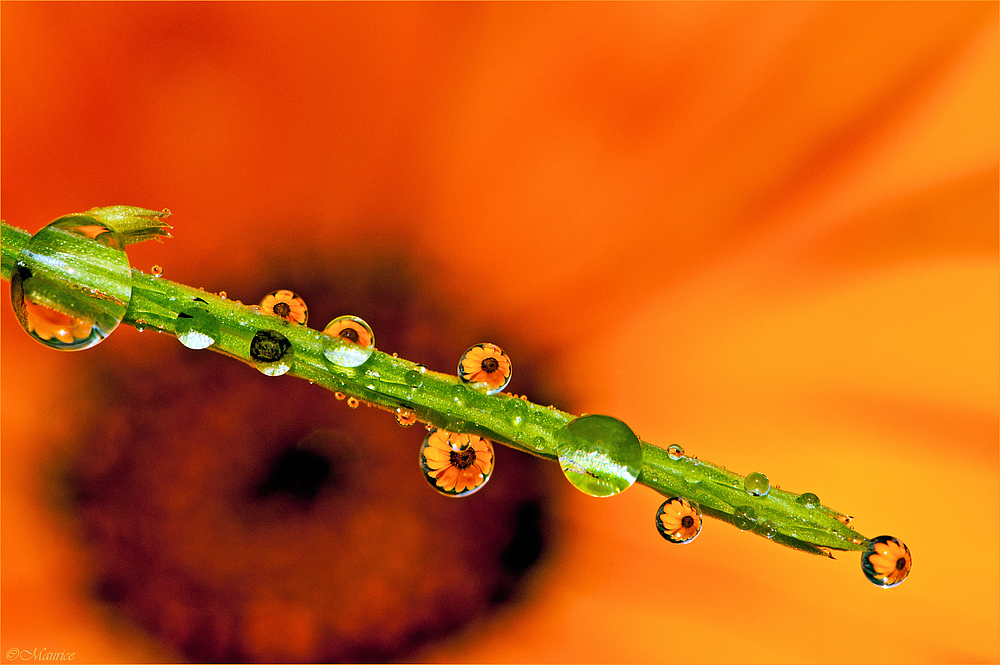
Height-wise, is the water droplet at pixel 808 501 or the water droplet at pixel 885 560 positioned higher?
the water droplet at pixel 808 501

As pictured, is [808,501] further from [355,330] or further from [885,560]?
[355,330]

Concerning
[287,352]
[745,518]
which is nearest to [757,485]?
[745,518]

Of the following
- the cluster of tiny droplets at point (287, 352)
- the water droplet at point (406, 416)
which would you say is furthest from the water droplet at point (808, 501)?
the water droplet at point (406, 416)

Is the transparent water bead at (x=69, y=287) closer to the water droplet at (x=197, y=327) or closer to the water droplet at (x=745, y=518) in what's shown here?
the water droplet at (x=197, y=327)

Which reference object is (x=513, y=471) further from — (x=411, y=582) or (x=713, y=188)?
(x=713, y=188)

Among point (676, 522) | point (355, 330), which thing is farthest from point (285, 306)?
point (676, 522)

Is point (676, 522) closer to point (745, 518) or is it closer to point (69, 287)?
point (745, 518)

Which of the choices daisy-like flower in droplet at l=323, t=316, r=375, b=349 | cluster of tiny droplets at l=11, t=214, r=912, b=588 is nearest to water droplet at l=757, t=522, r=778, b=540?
cluster of tiny droplets at l=11, t=214, r=912, b=588
